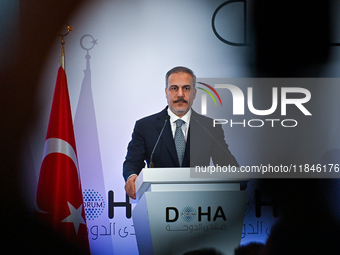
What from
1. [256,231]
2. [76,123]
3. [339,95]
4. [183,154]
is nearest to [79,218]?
[76,123]

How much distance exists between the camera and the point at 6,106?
11.5 feet

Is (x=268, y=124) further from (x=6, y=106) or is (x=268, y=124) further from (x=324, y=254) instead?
(x=6, y=106)

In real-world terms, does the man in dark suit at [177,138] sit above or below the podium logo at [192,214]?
above

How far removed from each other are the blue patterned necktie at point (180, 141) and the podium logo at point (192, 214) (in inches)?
37.9

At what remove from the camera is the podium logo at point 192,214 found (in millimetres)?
1732

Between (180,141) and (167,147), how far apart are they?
0.10 metres

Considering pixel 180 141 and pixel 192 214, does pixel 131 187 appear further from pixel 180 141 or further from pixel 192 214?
pixel 180 141

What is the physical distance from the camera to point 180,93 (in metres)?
2.77

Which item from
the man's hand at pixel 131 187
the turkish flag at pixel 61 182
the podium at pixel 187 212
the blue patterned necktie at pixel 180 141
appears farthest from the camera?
the turkish flag at pixel 61 182

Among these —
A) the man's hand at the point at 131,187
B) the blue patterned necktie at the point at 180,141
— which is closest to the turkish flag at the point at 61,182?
the blue patterned necktie at the point at 180,141

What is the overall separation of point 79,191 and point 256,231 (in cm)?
161

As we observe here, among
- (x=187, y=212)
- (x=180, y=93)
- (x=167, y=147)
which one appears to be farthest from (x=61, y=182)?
(x=187, y=212)

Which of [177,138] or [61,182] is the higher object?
[177,138]

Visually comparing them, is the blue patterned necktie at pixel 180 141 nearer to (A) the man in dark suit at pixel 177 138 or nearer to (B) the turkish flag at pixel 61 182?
(A) the man in dark suit at pixel 177 138
